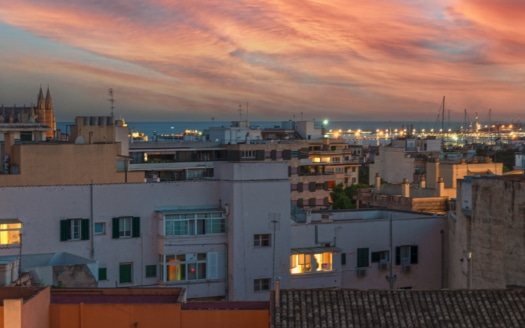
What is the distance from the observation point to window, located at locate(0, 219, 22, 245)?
79.6 feet

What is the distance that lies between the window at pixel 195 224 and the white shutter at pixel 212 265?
2.29 feet

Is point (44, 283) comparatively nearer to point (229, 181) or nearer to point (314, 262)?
point (229, 181)

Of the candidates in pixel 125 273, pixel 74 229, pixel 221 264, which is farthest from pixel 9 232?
pixel 221 264

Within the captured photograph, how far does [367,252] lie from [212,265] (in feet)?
17.4

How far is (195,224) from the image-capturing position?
2636 centimetres

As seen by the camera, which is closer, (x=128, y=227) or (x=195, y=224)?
(x=128, y=227)

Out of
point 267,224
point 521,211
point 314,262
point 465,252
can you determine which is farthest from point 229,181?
point 521,211

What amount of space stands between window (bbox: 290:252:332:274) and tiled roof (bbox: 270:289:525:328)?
36.3ft

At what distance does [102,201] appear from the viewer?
2567 centimetres

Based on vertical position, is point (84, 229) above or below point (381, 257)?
above

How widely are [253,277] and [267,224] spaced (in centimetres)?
163

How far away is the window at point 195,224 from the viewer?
26.2m

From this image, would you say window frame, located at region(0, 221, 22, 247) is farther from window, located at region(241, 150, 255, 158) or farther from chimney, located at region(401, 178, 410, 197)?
window, located at region(241, 150, 255, 158)

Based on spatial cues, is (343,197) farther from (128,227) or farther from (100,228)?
(100,228)
